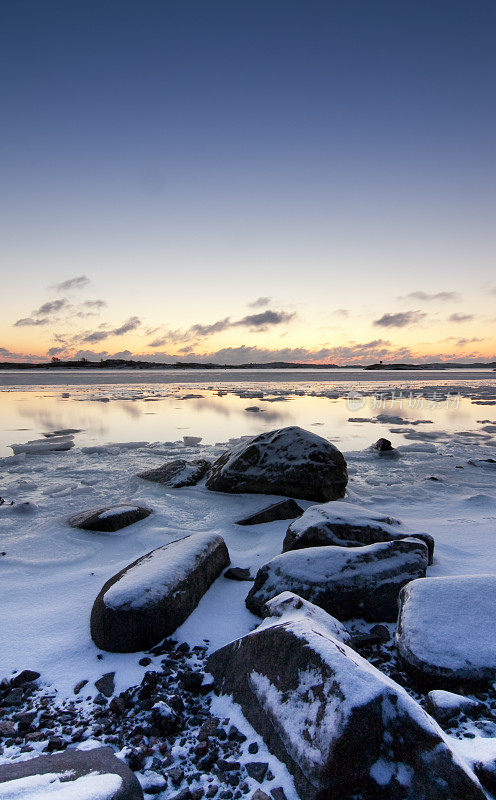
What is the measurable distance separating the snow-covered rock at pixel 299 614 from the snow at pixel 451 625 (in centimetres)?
31

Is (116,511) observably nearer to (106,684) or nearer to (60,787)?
(106,684)

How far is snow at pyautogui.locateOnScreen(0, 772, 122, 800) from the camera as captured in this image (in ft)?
4.17

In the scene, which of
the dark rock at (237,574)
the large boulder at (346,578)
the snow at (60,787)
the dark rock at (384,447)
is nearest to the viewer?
the snow at (60,787)

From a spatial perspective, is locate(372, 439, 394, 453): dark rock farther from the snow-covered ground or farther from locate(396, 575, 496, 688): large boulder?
locate(396, 575, 496, 688): large boulder

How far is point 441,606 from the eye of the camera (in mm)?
2162

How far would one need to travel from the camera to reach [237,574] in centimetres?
294

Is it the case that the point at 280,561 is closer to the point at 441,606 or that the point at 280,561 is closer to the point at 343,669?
the point at 441,606

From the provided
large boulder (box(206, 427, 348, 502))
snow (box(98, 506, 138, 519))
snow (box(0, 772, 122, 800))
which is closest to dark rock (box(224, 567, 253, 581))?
snow (box(98, 506, 138, 519))

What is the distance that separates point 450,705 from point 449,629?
371 mm

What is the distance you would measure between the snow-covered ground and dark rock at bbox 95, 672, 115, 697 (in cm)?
3

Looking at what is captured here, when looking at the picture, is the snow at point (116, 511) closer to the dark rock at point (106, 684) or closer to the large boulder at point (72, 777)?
the dark rock at point (106, 684)

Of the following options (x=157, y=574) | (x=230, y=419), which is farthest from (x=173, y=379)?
(x=157, y=574)

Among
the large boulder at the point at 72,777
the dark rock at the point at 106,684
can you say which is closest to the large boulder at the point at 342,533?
the dark rock at the point at 106,684

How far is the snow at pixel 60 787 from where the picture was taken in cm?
127
